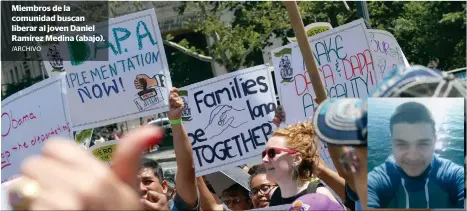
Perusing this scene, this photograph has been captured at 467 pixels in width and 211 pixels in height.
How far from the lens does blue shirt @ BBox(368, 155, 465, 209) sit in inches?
66.4

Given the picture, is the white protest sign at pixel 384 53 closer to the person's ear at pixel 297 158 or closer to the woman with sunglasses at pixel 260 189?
the woman with sunglasses at pixel 260 189

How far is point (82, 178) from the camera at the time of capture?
91cm

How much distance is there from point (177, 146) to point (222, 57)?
17.0m

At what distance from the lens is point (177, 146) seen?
3.17 m

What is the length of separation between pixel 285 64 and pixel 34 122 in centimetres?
161

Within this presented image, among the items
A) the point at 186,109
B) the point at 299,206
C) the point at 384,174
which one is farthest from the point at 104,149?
the point at 384,174

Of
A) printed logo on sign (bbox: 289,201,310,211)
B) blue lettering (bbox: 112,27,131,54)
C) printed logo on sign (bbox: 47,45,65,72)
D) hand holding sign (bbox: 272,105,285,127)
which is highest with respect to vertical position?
blue lettering (bbox: 112,27,131,54)

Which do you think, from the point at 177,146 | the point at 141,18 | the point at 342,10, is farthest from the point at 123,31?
the point at 342,10

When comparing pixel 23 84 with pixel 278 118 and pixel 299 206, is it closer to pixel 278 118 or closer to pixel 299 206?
pixel 278 118

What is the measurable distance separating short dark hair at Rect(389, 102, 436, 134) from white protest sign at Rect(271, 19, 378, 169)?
10.7 feet

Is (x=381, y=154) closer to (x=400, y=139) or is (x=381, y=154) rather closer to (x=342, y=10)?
(x=400, y=139)

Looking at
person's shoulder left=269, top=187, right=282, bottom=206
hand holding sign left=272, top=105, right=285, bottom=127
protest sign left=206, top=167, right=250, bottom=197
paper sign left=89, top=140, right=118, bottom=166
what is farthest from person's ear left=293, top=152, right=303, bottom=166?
paper sign left=89, top=140, right=118, bottom=166

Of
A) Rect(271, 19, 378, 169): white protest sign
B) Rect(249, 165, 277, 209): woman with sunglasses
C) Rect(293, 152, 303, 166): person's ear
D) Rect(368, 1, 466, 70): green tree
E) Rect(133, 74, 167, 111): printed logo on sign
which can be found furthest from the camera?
Rect(368, 1, 466, 70): green tree

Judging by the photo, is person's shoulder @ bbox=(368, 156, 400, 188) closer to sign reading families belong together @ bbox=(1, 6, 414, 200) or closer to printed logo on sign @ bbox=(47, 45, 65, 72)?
sign reading families belong together @ bbox=(1, 6, 414, 200)
